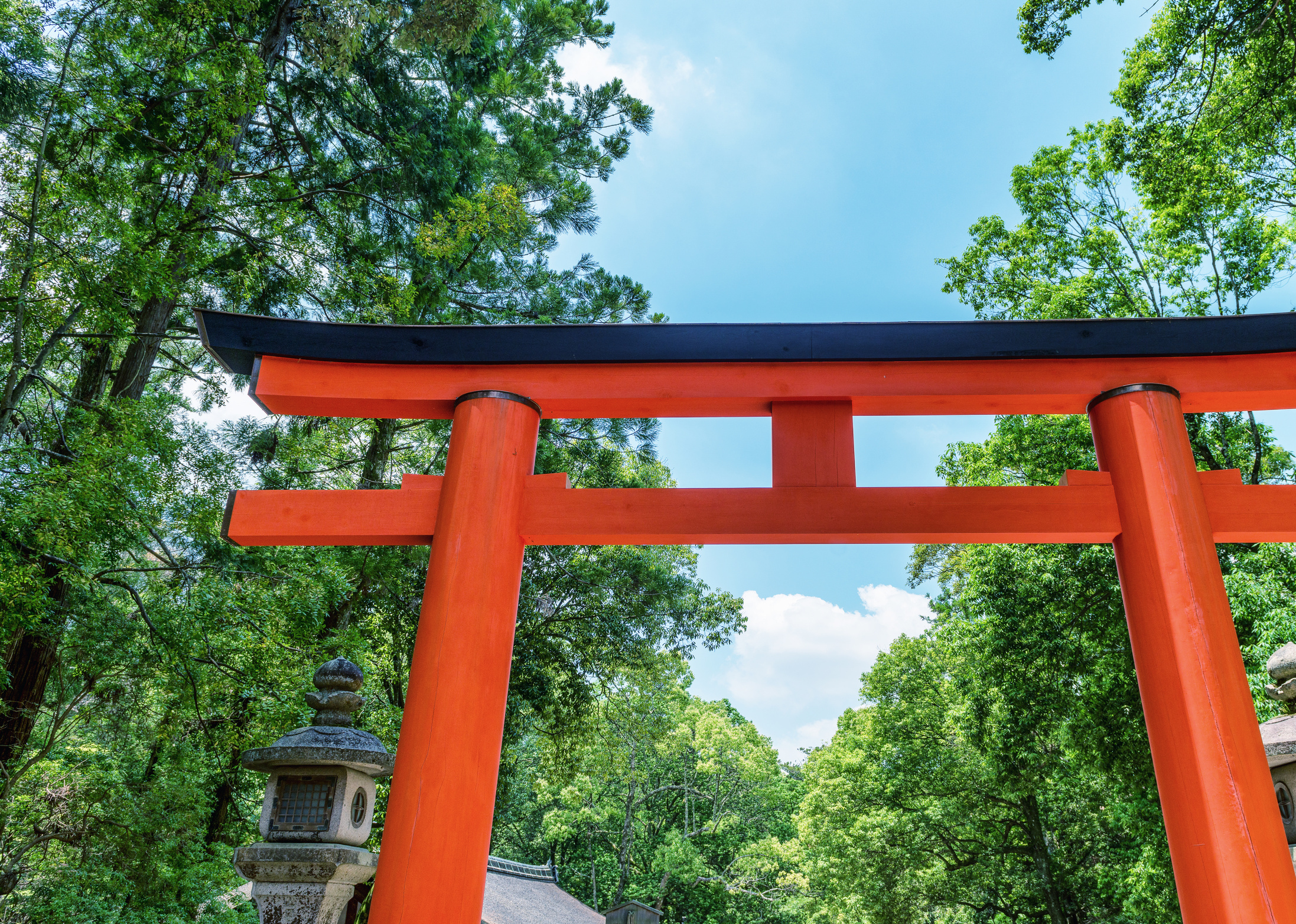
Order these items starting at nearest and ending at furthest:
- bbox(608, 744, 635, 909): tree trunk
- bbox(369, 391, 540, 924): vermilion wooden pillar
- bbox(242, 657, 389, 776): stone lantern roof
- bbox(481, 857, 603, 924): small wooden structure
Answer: bbox(369, 391, 540, 924): vermilion wooden pillar, bbox(242, 657, 389, 776): stone lantern roof, bbox(481, 857, 603, 924): small wooden structure, bbox(608, 744, 635, 909): tree trunk

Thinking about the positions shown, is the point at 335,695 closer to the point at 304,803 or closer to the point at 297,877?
the point at 304,803

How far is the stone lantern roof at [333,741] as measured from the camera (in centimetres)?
301

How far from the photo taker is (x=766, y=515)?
2.94 metres

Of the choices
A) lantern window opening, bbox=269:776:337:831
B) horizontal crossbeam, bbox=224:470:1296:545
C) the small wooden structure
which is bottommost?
the small wooden structure

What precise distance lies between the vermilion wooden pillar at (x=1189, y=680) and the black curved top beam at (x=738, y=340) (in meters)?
0.25

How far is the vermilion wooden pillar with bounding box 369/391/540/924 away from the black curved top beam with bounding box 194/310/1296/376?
0.91ft

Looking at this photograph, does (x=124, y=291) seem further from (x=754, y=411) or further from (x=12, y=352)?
(x=754, y=411)

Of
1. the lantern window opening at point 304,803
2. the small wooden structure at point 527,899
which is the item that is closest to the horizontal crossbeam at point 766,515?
the lantern window opening at point 304,803

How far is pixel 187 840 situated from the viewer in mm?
7188

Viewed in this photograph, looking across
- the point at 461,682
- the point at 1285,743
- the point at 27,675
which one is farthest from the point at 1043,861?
the point at 27,675

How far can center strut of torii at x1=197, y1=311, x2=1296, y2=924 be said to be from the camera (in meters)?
2.46

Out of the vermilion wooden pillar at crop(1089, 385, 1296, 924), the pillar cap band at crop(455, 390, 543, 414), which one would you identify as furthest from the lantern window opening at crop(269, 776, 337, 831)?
the vermilion wooden pillar at crop(1089, 385, 1296, 924)

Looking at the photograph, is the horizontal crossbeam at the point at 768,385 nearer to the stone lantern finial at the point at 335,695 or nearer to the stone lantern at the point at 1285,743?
the stone lantern finial at the point at 335,695

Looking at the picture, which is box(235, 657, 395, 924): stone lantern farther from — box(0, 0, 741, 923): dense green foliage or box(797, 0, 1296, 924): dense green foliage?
box(797, 0, 1296, 924): dense green foliage
